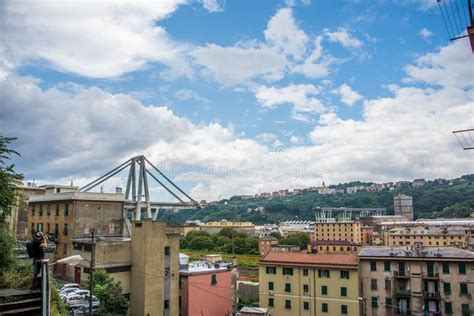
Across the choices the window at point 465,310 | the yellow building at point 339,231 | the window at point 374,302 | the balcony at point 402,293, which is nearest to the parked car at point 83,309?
the window at point 374,302

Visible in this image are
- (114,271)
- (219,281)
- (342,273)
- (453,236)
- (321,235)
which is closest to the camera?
(114,271)

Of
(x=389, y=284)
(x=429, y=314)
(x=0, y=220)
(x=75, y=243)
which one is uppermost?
(x=0, y=220)

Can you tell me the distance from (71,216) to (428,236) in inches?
3241

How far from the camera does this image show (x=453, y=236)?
299 feet

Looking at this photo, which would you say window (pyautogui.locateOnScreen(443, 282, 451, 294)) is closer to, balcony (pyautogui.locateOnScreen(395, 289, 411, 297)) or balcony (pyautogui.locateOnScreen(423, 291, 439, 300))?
balcony (pyautogui.locateOnScreen(423, 291, 439, 300))

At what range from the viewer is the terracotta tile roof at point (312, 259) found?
37250 mm

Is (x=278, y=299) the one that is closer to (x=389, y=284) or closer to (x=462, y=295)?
(x=389, y=284)

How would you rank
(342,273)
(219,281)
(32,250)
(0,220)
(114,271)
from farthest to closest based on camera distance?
(219,281) < (342,273) < (114,271) < (0,220) < (32,250)

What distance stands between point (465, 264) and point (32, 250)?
35765 millimetres

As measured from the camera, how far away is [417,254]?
37.0 metres

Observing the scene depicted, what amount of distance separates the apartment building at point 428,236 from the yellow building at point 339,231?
13.5 m

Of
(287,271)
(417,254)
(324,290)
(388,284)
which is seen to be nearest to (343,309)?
(324,290)

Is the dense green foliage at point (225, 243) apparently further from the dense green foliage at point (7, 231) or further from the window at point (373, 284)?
the dense green foliage at point (7, 231)

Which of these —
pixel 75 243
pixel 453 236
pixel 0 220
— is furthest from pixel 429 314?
pixel 453 236
